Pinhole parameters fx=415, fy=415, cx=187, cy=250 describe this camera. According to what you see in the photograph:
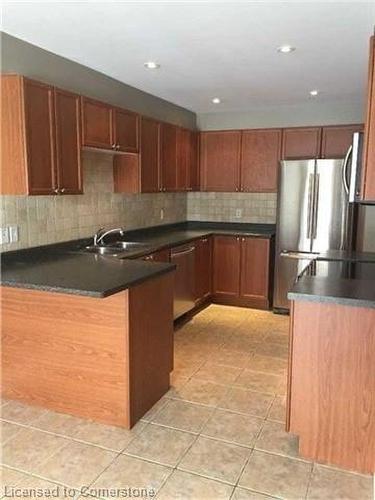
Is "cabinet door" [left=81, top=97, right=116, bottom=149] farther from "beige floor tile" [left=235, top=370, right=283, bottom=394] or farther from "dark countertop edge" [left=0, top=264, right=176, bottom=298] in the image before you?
"beige floor tile" [left=235, top=370, right=283, bottom=394]

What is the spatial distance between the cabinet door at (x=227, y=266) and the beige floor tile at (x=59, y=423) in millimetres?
2836

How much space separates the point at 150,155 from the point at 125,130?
1.72 feet

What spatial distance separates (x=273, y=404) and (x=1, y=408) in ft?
5.84

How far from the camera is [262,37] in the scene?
271 cm

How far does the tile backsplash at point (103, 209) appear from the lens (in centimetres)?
310

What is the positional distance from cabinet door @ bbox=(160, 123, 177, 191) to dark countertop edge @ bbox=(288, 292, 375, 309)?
268cm

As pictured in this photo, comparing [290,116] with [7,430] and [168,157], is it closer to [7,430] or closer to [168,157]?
[168,157]

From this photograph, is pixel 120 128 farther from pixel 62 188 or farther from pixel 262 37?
pixel 262 37

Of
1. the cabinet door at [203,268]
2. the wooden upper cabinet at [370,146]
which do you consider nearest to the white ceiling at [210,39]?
the wooden upper cabinet at [370,146]

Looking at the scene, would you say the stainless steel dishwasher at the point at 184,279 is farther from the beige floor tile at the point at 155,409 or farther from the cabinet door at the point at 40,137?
the cabinet door at the point at 40,137

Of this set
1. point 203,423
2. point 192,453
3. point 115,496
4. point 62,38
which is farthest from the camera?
point 62,38

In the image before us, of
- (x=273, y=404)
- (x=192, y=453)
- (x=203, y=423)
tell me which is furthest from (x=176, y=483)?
(x=273, y=404)

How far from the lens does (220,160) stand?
210 inches

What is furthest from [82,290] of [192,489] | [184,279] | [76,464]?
[184,279]
